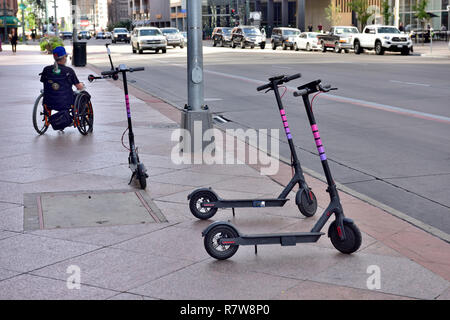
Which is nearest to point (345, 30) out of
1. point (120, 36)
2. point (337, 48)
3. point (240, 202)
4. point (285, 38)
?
point (337, 48)

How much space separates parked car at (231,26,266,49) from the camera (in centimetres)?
5588

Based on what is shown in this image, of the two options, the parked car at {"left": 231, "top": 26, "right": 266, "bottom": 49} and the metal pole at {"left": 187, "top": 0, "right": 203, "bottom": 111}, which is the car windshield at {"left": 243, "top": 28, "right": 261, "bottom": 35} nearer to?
the parked car at {"left": 231, "top": 26, "right": 266, "bottom": 49}

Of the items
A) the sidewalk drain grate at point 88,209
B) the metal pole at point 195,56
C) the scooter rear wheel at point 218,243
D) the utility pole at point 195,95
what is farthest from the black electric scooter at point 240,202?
the metal pole at point 195,56

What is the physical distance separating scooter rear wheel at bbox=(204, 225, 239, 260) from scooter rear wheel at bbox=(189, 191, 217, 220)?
3.55 ft

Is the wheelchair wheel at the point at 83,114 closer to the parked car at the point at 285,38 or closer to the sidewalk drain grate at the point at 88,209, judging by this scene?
the sidewalk drain grate at the point at 88,209

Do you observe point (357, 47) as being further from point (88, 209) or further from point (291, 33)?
point (88, 209)

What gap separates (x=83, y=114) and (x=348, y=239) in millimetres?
7157

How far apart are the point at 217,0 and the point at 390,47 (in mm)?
73930

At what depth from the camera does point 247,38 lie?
56.1 meters

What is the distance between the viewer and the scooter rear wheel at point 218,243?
5.11m

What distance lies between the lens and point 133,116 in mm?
14203

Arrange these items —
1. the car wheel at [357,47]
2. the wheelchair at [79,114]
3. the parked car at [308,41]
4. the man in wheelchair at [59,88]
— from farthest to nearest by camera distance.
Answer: the parked car at [308,41] < the car wheel at [357,47] < the wheelchair at [79,114] < the man in wheelchair at [59,88]

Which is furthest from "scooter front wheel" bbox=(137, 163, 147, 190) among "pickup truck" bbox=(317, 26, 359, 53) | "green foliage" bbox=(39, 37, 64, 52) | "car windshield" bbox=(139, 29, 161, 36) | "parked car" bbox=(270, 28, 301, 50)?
"parked car" bbox=(270, 28, 301, 50)

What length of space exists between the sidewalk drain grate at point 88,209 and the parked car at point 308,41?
42512mm
